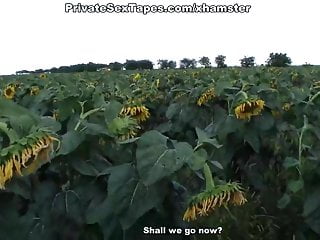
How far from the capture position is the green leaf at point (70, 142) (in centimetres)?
199

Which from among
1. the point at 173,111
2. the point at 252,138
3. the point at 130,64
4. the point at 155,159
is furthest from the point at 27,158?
the point at 130,64

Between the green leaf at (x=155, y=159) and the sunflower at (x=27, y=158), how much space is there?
0.43 metres


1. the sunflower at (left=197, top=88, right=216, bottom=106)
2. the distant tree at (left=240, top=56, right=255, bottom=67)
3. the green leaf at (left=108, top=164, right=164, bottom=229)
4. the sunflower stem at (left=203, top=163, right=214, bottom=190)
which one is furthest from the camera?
the distant tree at (left=240, top=56, right=255, bottom=67)

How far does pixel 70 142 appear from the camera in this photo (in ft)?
6.64

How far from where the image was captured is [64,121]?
8.48 feet

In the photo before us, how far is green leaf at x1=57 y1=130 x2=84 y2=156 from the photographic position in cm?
199

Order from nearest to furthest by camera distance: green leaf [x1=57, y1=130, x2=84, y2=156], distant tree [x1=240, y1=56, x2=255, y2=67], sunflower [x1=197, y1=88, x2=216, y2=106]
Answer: green leaf [x1=57, y1=130, x2=84, y2=156]
sunflower [x1=197, y1=88, x2=216, y2=106]
distant tree [x1=240, y1=56, x2=255, y2=67]

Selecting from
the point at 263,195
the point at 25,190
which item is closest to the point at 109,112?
the point at 25,190

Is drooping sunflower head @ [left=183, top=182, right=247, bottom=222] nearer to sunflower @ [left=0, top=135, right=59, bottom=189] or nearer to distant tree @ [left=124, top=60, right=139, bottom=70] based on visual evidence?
sunflower @ [left=0, top=135, right=59, bottom=189]

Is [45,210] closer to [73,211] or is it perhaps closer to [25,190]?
[73,211]

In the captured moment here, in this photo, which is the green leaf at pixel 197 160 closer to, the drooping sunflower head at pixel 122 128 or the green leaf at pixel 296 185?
the drooping sunflower head at pixel 122 128

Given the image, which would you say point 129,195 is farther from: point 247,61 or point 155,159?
point 247,61

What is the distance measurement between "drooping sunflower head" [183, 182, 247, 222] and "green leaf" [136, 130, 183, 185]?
0.44ft

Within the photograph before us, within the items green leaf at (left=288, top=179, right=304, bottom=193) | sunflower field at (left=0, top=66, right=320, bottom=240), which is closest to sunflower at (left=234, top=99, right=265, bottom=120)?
sunflower field at (left=0, top=66, right=320, bottom=240)
